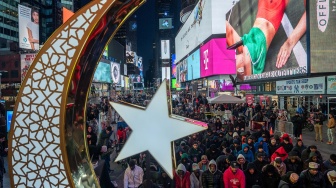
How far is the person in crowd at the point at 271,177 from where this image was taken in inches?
285

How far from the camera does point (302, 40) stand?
22859 millimetres

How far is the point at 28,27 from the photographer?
36656 millimetres

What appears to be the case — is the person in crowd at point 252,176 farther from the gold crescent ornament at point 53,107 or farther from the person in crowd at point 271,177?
the gold crescent ornament at point 53,107

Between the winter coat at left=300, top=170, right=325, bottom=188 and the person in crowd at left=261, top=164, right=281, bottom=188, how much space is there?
0.51 metres

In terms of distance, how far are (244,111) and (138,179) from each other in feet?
69.1

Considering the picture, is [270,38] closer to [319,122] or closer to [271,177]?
[319,122]

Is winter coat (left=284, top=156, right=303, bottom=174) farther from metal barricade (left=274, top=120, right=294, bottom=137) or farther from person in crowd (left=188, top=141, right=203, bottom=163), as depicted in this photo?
metal barricade (left=274, top=120, right=294, bottom=137)

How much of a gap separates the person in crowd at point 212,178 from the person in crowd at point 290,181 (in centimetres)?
124

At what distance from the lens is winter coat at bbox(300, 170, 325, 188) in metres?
6.91

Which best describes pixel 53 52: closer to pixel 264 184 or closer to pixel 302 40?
pixel 264 184

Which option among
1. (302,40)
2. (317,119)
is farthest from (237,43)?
(317,119)

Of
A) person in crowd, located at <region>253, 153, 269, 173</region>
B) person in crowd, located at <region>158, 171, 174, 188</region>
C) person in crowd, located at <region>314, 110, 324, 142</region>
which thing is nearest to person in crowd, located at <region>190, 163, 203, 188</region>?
person in crowd, located at <region>158, 171, 174, 188</region>

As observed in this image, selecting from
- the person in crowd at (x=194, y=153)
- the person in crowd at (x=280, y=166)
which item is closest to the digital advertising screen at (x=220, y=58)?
the person in crowd at (x=194, y=153)

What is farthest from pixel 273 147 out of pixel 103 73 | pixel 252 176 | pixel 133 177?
pixel 103 73
